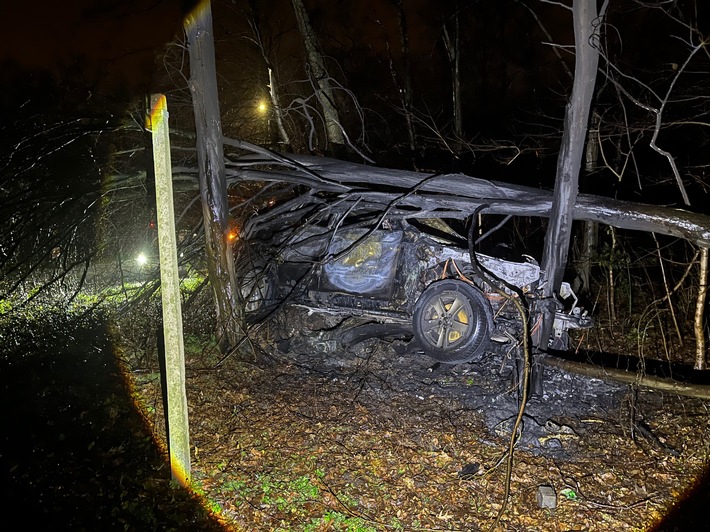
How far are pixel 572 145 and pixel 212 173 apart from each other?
4.42 m

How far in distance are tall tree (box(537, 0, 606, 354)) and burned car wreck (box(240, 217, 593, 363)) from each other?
42 cm

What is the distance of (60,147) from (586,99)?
6255 millimetres

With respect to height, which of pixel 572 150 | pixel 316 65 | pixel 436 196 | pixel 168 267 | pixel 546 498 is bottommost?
pixel 546 498

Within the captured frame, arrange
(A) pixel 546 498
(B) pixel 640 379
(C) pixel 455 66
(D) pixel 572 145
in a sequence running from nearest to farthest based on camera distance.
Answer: (A) pixel 546 498
(B) pixel 640 379
(D) pixel 572 145
(C) pixel 455 66

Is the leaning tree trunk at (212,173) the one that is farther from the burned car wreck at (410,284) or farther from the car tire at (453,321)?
the car tire at (453,321)

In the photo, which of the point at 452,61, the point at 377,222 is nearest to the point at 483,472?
the point at 377,222

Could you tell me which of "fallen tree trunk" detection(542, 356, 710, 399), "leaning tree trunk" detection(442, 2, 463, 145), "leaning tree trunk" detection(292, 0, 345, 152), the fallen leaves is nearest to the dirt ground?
the fallen leaves

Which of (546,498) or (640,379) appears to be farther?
(640,379)

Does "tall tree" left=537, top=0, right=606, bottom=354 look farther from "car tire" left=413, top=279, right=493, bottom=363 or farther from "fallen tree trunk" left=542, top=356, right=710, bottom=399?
"car tire" left=413, top=279, right=493, bottom=363

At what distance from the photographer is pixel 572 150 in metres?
5.26

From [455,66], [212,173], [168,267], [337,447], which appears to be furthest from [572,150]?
[455,66]

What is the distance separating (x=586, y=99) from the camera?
5215mm

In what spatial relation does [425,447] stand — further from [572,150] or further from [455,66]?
[455,66]

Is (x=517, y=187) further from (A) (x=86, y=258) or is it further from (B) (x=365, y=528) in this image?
(A) (x=86, y=258)
